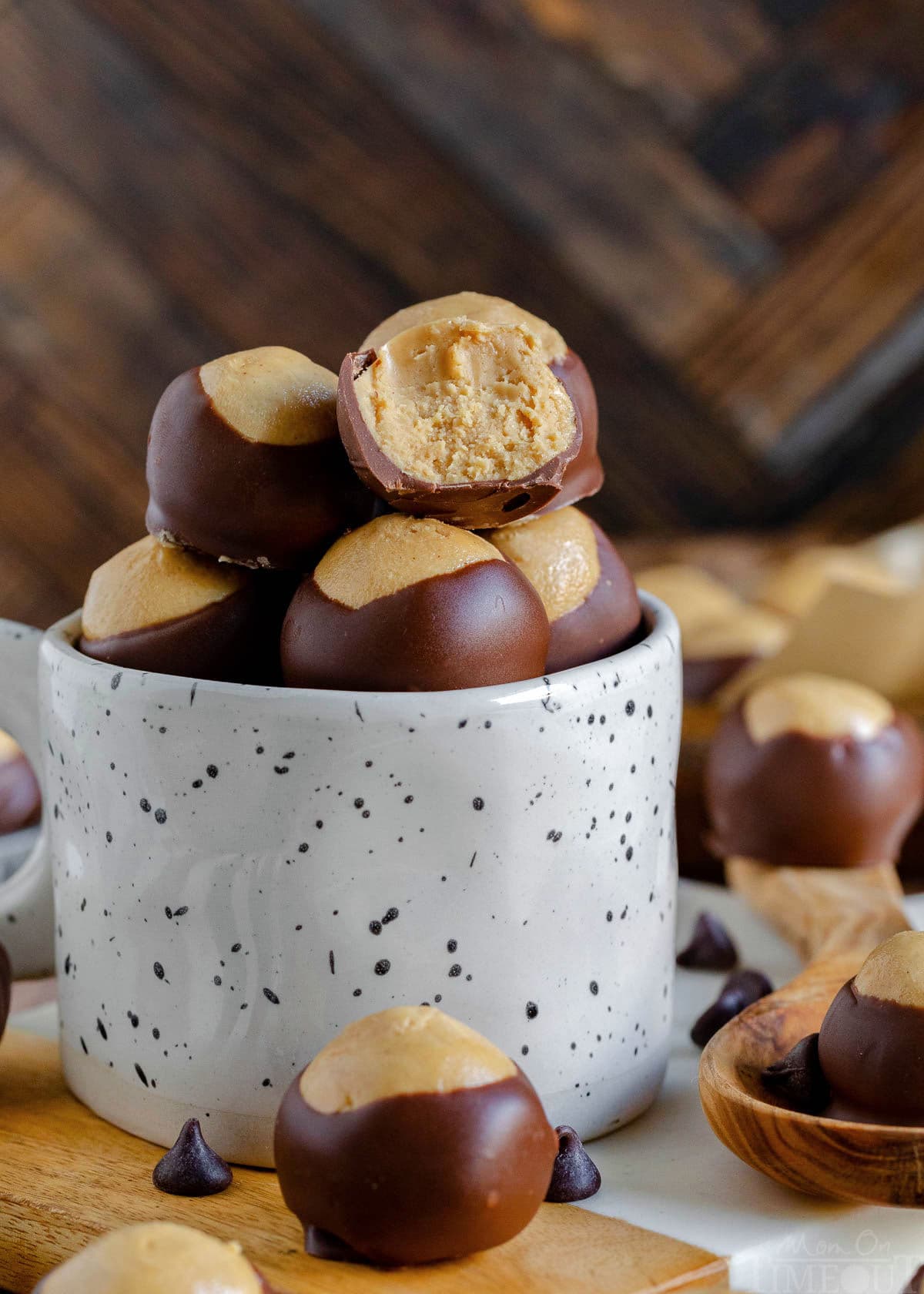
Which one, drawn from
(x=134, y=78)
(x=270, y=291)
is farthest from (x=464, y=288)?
(x=134, y=78)

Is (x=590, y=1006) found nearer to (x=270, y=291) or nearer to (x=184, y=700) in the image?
(x=184, y=700)

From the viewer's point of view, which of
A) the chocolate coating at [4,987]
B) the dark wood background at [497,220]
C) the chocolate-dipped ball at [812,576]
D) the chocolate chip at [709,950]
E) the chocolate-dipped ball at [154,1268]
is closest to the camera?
the chocolate-dipped ball at [154,1268]

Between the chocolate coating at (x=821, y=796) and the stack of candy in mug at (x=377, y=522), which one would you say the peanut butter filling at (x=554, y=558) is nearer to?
the stack of candy in mug at (x=377, y=522)

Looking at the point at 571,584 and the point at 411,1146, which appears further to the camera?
the point at 571,584

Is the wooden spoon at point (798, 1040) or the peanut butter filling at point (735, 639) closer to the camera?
the wooden spoon at point (798, 1040)

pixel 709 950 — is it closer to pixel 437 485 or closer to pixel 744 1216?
pixel 744 1216

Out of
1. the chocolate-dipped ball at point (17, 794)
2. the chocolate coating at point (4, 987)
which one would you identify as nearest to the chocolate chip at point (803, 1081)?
the chocolate coating at point (4, 987)

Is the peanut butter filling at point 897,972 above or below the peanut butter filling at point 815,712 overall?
above

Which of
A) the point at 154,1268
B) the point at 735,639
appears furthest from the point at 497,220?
the point at 154,1268
